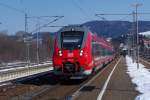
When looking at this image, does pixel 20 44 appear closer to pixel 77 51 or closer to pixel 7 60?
pixel 7 60

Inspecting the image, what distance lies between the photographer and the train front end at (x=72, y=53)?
2809cm

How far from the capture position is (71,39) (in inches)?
1134

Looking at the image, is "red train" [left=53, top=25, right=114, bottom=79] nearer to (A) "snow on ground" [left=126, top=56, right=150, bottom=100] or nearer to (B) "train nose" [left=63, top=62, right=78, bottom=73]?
(B) "train nose" [left=63, top=62, right=78, bottom=73]

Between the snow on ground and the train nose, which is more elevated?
the train nose

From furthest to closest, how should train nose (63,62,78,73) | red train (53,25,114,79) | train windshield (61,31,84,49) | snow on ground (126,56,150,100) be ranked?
train windshield (61,31,84,49) → red train (53,25,114,79) → train nose (63,62,78,73) → snow on ground (126,56,150,100)

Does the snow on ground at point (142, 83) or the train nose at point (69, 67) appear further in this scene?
the train nose at point (69, 67)

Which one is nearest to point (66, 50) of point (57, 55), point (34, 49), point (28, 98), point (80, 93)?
point (57, 55)

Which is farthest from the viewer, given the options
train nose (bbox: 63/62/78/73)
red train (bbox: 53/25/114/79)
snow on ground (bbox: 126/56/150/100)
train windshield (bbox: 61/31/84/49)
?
train windshield (bbox: 61/31/84/49)

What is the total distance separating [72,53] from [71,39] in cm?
98

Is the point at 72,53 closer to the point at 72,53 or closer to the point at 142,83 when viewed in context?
the point at 72,53

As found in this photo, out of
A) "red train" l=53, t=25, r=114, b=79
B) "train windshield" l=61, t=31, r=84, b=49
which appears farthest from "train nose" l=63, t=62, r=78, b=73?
"train windshield" l=61, t=31, r=84, b=49

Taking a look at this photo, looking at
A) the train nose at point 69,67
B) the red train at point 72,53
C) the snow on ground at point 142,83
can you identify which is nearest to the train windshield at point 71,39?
the red train at point 72,53

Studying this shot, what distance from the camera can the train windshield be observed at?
28641 millimetres

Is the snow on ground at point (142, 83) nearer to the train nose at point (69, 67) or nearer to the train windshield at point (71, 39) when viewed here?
the train nose at point (69, 67)
